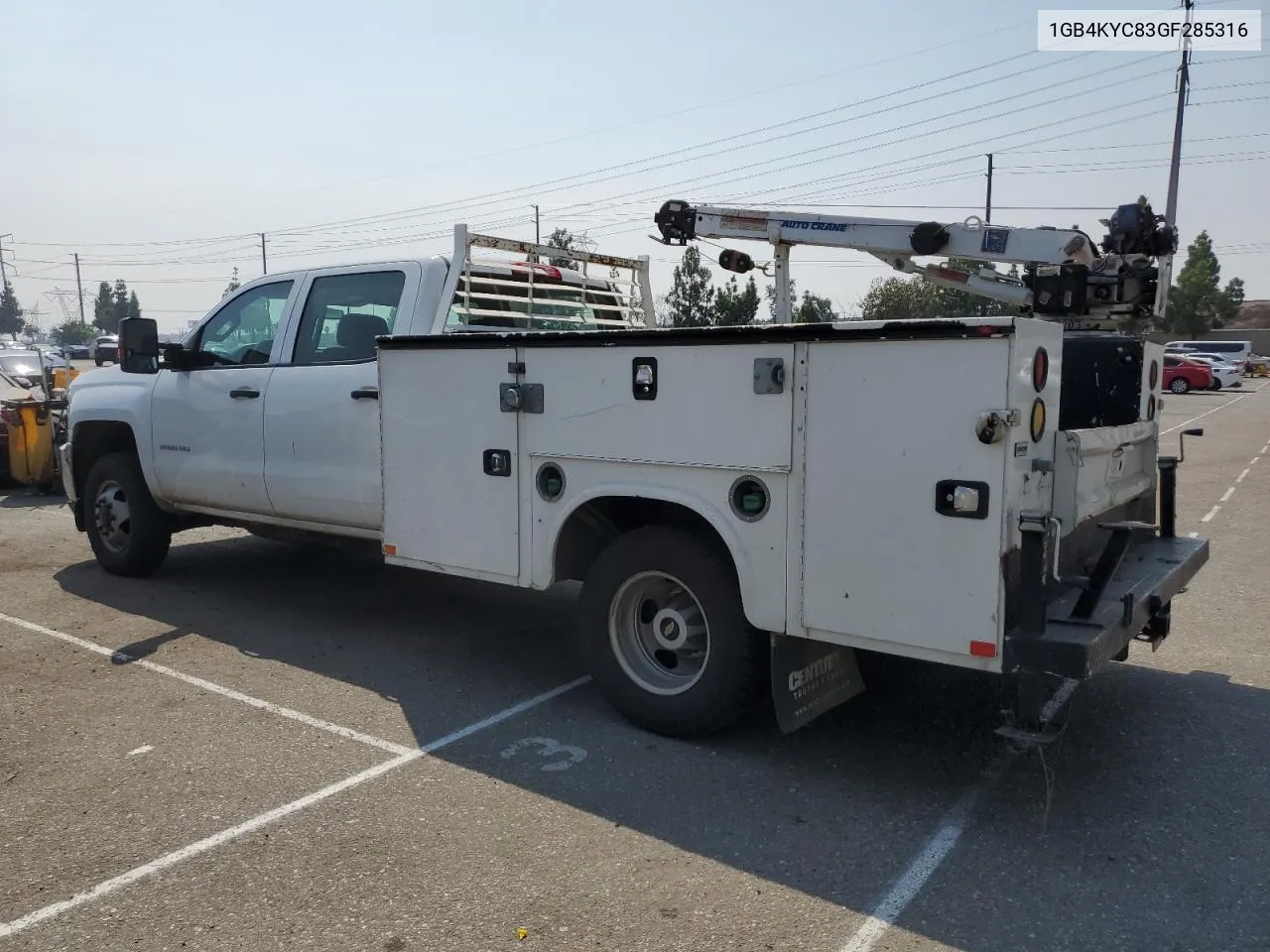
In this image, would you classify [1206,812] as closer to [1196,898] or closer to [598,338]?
[1196,898]

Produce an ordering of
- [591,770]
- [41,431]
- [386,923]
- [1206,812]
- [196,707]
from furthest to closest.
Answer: [41,431]
[196,707]
[591,770]
[1206,812]
[386,923]

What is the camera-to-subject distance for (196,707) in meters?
5.26

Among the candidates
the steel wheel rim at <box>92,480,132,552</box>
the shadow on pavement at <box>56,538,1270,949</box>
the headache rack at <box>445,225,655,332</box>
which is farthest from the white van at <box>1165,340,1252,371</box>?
the steel wheel rim at <box>92,480,132,552</box>

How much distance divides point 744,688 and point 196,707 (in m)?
2.77

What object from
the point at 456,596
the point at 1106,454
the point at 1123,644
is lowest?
the point at 456,596

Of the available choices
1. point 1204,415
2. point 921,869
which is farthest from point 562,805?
point 1204,415

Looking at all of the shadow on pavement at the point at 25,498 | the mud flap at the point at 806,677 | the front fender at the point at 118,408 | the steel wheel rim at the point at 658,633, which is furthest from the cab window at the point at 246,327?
the shadow on pavement at the point at 25,498

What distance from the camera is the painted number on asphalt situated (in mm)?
4527

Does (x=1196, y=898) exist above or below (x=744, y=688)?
below

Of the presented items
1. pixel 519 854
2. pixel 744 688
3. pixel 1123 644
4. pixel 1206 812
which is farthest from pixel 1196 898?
pixel 519 854

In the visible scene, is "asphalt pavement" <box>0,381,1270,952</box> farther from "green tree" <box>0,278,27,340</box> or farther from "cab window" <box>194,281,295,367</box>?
"green tree" <box>0,278,27,340</box>

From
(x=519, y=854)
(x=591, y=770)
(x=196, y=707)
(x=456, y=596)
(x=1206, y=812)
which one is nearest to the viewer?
(x=519, y=854)

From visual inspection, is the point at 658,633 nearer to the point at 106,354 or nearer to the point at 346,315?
the point at 346,315

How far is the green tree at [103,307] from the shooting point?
408 feet
